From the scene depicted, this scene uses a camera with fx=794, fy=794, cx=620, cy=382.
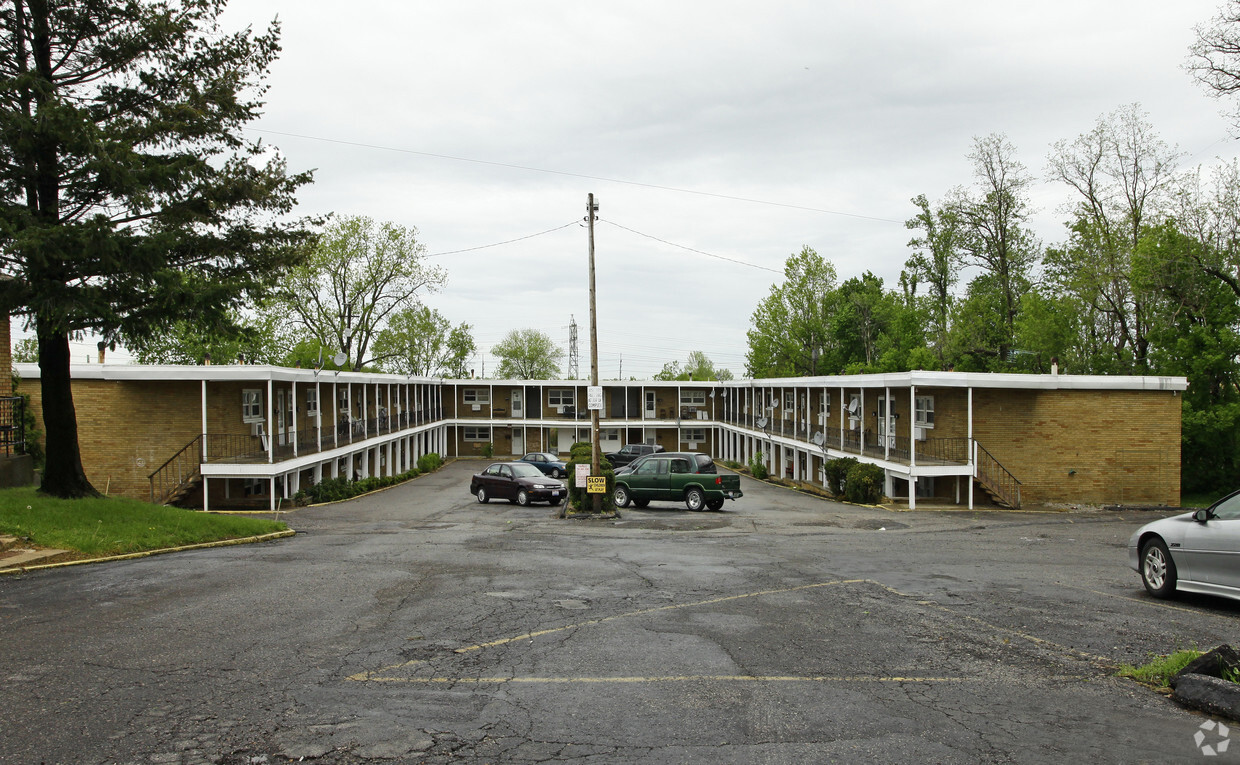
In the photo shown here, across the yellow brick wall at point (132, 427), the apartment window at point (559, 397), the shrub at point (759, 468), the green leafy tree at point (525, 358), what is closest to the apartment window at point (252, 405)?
the yellow brick wall at point (132, 427)

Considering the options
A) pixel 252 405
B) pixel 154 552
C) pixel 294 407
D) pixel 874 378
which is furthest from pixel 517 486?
pixel 154 552

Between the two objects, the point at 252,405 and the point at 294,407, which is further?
the point at 252,405

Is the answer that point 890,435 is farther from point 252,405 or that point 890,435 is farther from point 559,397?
point 559,397

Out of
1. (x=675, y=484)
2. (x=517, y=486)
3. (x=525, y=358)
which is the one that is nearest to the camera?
(x=675, y=484)

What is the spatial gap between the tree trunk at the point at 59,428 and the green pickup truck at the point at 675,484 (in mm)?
14126

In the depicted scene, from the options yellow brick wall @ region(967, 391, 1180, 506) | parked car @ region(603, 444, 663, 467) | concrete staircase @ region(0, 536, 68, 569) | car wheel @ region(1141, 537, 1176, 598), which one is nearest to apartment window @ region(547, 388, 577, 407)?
parked car @ region(603, 444, 663, 467)

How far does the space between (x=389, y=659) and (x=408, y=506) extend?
65.1ft

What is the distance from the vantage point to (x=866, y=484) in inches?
1048

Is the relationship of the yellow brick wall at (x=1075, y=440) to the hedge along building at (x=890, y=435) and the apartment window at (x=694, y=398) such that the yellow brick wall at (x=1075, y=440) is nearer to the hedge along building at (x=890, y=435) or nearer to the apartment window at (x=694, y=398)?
the hedge along building at (x=890, y=435)

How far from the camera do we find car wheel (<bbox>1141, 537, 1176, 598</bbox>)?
973 centimetres

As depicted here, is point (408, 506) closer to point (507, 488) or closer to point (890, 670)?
point (507, 488)

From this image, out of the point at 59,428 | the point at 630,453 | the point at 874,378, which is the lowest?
the point at 630,453

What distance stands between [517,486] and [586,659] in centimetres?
2050

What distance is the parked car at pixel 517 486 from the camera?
2717cm
